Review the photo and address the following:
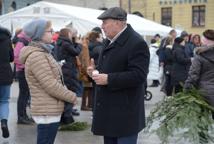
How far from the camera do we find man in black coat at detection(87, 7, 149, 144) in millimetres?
4773

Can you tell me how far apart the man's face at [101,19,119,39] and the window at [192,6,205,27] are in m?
36.6

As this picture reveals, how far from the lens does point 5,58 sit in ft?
27.2

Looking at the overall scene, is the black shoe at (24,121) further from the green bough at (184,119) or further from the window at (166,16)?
the window at (166,16)

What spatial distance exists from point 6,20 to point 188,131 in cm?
1470

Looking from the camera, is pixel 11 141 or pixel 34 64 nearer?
pixel 34 64

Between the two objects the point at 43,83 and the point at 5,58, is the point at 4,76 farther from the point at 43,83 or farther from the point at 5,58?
the point at 43,83

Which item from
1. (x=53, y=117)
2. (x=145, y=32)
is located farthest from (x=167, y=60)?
(x=145, y=32)

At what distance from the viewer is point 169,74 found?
40.5ft

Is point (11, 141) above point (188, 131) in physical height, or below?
below

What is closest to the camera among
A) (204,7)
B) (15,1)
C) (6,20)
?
(6,20)

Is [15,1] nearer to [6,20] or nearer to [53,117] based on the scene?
[6,20]

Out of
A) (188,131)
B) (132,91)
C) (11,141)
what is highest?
(132,91)

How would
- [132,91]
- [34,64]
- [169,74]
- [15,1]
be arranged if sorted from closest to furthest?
[132,91] < [34,64] < [169,74] < [15,1]

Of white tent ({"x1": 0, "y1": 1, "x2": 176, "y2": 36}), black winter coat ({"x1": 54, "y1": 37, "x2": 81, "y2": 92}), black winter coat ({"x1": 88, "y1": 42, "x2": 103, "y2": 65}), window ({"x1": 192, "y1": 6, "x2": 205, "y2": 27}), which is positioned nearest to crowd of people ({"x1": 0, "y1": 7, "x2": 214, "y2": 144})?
black winter coat ({"x1": 54, "y1": 37, "x2": 81, "y2": 92})
